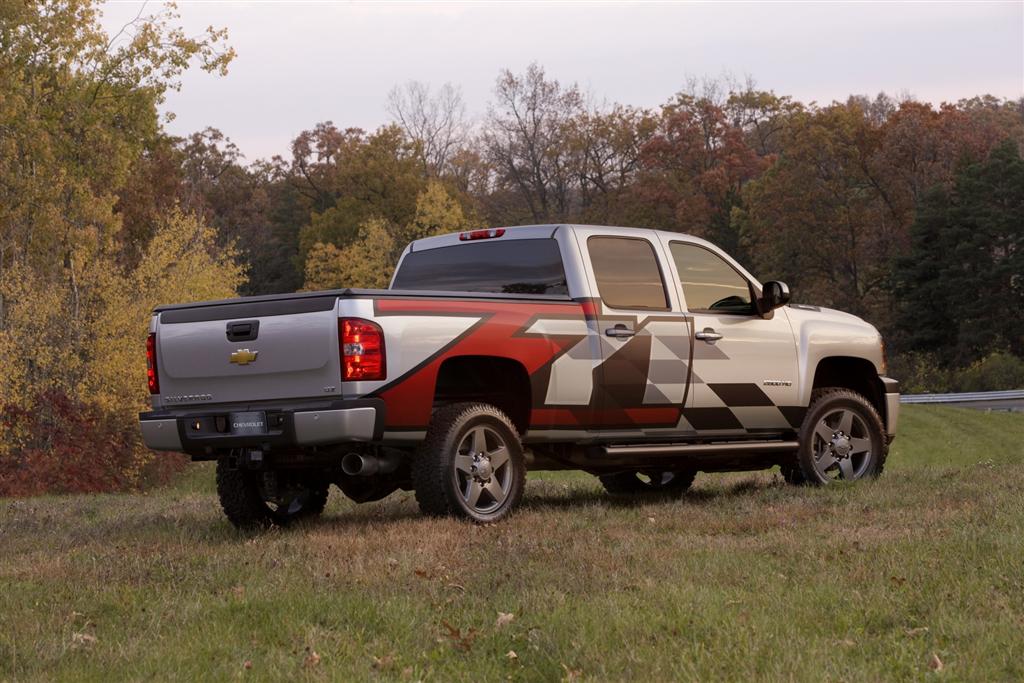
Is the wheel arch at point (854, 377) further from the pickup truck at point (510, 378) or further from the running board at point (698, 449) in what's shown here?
the running board at point (698, 449)

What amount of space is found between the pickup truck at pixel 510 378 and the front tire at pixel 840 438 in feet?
0.06

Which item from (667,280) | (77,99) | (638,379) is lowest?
(638,379)

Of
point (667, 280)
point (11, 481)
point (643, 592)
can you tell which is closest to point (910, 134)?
point (11, 481)

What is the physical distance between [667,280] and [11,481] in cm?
1872

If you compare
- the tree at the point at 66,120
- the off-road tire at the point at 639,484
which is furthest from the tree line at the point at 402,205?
the off-road tire at the point at 639,484

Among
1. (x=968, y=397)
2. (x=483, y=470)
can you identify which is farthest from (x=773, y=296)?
(x=968, y=397)

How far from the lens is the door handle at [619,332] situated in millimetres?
9664

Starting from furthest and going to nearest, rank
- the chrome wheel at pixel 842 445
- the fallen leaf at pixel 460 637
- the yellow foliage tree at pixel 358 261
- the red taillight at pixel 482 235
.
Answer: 1. the yellow foliage tree at pixel 358 261
2. the chrome wheel at pixel 842 445
3. the red taillight at pixel 482 235
4. the fallen leaf at pixel 460 637

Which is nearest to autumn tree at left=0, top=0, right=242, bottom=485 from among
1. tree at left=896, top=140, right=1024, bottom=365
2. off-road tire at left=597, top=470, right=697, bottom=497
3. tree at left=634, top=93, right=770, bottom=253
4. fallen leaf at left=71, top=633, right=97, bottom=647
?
off-road tire at left=597, top=470, right=697, bottom=497

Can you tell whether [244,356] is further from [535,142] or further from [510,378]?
[535,142]

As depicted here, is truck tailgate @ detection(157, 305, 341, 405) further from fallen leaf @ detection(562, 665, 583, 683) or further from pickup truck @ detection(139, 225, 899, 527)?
fallen leaf @ detection(562, 665, 583, 683)

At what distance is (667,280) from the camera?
409 inches

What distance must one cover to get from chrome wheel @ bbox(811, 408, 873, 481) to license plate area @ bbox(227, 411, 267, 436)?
4.85 meters

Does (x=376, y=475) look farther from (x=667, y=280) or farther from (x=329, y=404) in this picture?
(x=667, y=280)
